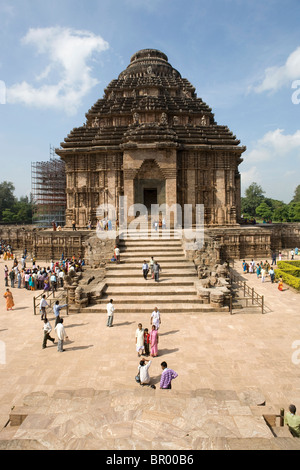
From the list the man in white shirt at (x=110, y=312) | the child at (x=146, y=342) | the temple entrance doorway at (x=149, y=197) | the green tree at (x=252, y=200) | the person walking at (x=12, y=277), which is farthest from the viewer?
the green tree at (x=252, y=200)

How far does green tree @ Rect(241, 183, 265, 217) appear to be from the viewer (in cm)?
7371

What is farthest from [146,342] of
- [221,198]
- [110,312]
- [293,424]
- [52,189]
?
[52,189]

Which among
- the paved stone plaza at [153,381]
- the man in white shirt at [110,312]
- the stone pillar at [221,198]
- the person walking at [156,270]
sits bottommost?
the paved stone plaza at [153,381]

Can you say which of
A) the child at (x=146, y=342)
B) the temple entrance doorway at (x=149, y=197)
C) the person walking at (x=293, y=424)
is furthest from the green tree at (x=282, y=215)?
the person walking at (x=293, y=424)

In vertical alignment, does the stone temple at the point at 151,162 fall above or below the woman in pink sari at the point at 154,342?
above

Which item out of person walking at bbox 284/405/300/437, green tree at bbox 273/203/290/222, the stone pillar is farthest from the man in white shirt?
green tree at bbox 273/203/290/222

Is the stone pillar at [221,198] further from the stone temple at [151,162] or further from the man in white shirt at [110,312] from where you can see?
the man in white shirt at [110,312]

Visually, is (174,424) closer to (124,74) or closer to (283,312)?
(283,312)

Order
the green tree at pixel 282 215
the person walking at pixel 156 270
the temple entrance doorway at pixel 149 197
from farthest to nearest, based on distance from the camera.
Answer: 1. the green tree at pixel 282 215
2. the temple entrance doorway at pixel 149 197
3. the person walking at pixel 156 270

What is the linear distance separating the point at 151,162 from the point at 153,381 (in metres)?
19.2

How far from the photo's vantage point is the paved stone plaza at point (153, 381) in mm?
3846

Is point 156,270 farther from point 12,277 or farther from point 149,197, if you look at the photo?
point 149,197

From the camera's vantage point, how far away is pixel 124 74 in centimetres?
3127

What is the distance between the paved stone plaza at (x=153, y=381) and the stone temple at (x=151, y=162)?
14.0 m
